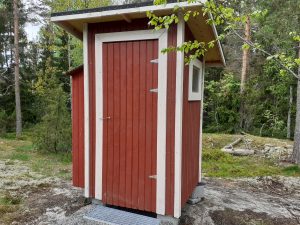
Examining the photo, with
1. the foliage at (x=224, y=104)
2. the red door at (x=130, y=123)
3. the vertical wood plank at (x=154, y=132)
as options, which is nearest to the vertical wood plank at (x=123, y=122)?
the red door at (x=130, y=123)

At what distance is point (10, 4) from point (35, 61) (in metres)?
3.61

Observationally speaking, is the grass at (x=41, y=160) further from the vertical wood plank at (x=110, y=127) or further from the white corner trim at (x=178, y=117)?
the white corner trim at (x=178, y=117)

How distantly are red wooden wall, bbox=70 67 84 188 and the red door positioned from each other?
42 cm

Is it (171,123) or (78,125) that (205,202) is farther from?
(78,125)

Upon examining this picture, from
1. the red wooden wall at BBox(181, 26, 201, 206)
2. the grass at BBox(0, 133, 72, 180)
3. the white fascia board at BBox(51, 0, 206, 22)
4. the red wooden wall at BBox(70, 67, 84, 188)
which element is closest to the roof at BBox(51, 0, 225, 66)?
the white fascia board at BBox(51, 0, 206, 22)

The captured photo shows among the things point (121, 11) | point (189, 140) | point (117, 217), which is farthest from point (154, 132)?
point (121, 11)

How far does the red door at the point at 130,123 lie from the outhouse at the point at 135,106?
11 mm

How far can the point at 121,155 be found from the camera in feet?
10.5

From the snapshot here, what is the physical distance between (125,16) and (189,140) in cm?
161

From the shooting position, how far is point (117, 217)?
315cm

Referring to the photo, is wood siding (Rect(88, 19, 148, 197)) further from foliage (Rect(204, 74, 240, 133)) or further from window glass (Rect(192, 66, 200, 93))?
foliage (Rect(204, 74, 240, 133))

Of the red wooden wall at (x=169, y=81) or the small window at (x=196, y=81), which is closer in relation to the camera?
the red wooden wall at (x=169, y=81)

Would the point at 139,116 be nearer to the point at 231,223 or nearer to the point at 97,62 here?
the point at 97,62

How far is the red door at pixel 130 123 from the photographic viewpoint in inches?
119
